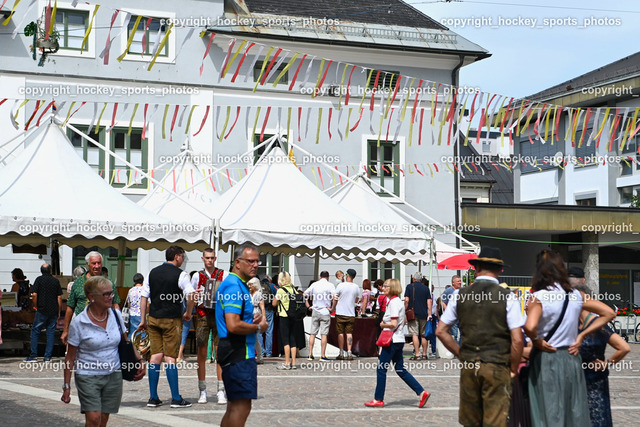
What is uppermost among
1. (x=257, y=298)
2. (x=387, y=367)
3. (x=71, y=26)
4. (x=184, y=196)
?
(x=71, y=26)

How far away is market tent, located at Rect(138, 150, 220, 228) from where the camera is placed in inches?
767

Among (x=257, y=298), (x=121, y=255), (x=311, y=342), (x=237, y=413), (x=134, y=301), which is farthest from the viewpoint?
(x=121, y=255)

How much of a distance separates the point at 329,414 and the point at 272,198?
8759mm

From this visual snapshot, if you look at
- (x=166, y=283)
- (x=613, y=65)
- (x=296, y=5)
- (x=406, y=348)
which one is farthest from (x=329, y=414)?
(x=613, y=65)

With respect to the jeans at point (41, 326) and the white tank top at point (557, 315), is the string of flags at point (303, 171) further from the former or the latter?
the white tank top at point (557, 315)

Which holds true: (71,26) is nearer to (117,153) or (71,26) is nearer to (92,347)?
(117,153)

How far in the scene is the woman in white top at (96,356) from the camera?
747 centimetres

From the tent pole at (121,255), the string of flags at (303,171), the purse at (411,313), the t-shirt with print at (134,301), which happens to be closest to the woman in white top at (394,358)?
the t-shirt with print at (134,301)

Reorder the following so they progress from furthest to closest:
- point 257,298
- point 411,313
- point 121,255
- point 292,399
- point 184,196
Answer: point 184,196 < point 121,255 < point 411,313 < point 292,399 < point 257,298

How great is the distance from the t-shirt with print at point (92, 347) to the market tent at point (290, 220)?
33.2ft

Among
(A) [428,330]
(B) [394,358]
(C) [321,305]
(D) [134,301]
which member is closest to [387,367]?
(B) [394,358]

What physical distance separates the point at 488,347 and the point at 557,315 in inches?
22.6

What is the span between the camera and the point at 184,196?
73.4 ft

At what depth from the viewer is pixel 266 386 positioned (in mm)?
14062
